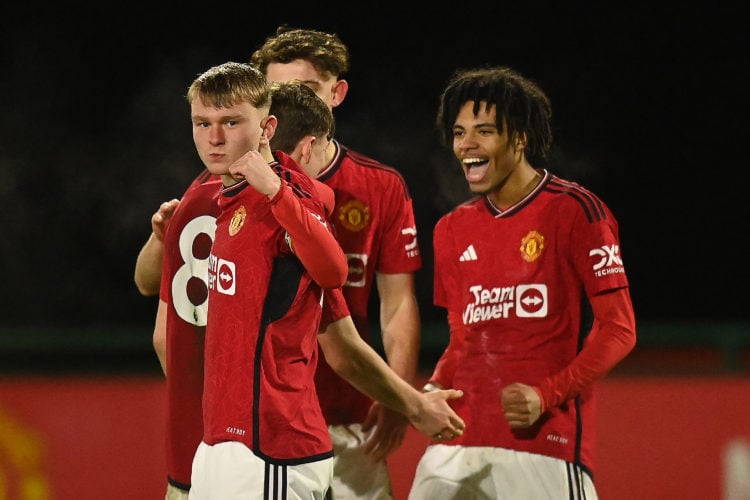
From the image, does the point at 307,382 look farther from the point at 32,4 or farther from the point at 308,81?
the point at 32,4

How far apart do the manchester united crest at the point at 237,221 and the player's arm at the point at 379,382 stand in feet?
1.13

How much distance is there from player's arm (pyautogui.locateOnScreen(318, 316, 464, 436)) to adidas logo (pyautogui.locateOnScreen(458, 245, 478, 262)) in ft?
1.29

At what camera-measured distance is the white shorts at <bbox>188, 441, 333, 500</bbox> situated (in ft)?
7.45

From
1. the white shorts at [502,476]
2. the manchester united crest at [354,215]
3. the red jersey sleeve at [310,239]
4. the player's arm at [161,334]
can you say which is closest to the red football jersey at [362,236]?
the manchester united crest at [354,215]

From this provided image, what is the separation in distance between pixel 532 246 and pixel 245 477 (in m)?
1.11

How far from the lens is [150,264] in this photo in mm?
3014

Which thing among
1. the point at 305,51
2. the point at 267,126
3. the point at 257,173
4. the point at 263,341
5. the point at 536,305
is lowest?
the point at 263,341

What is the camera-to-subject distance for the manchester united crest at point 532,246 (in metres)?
3.01

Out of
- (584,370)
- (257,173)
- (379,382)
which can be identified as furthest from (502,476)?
(257,173)

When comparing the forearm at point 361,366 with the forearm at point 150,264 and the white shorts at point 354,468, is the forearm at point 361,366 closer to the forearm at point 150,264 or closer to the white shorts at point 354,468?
the white shorts at point 354,468

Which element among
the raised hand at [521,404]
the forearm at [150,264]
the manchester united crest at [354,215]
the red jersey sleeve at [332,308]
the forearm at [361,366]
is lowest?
the raised hand at [521,404]

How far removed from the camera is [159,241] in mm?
2963

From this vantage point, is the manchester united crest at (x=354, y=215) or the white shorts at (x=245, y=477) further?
the manchester united crest at (x=354, y=215)

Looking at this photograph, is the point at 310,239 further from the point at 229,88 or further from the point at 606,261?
the point at 606,261
